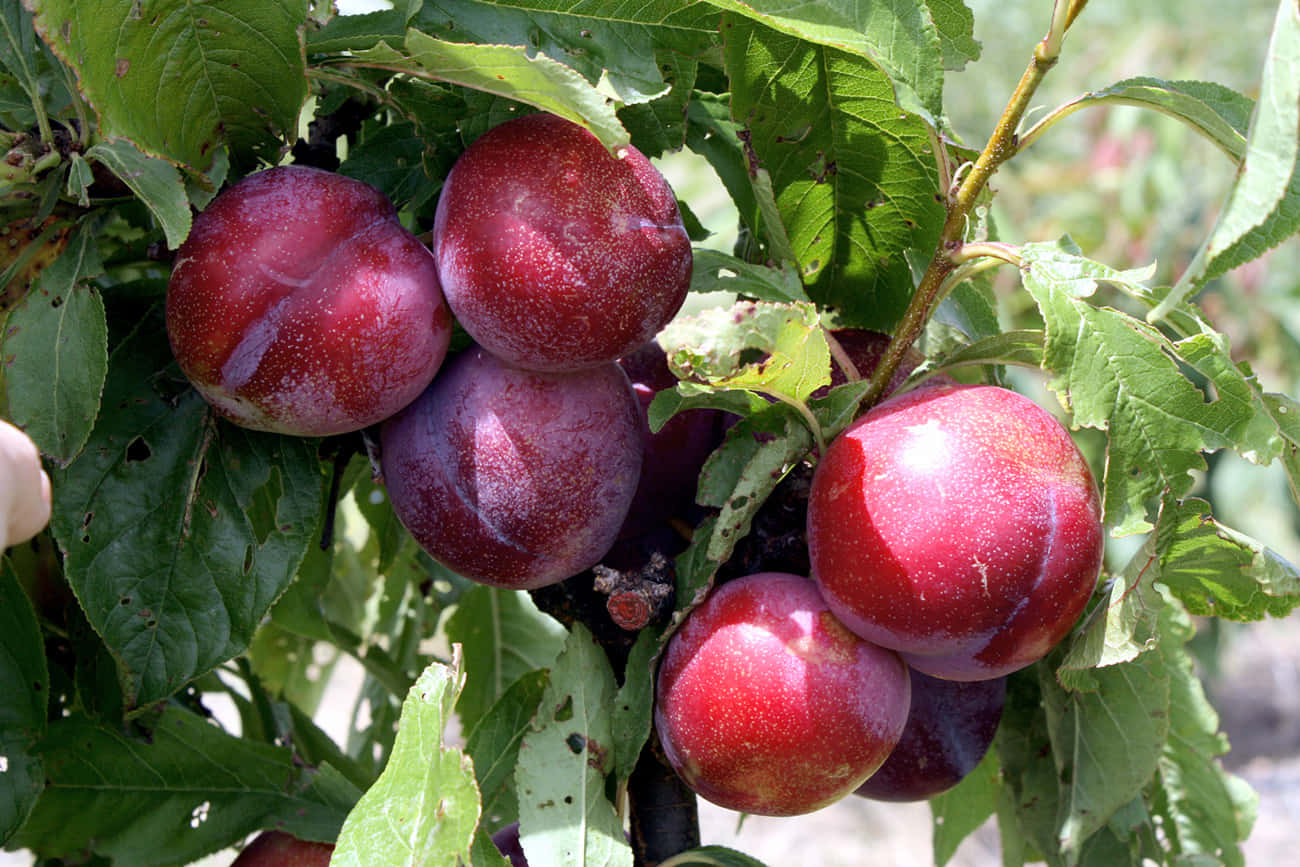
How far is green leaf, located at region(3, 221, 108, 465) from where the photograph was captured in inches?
23.6

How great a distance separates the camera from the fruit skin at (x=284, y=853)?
2.49ft

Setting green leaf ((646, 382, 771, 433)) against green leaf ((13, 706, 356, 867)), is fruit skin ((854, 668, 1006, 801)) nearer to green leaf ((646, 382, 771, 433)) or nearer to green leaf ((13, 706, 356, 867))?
green leaf ((646, 382, 771, 433))

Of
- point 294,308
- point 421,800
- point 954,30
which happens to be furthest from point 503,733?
point 954,30

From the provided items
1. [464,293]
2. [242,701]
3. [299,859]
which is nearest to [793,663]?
[464,293]

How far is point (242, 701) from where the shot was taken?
98 cm

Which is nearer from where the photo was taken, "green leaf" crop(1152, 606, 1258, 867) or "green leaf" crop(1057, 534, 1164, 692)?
"green leaf" crop(1057, 534, 1164, 692)

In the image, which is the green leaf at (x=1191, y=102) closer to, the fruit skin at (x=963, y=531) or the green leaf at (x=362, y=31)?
the fruit skin at (x=963, y=531)

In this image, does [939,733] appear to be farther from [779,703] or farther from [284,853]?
[284,853]

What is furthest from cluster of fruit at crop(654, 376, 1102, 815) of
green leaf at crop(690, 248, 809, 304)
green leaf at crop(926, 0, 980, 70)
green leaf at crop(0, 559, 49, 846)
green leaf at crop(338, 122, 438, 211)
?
green leaf at crop(0, 559, 49, 846)

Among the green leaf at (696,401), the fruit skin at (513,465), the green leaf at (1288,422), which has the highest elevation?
the green leaf at (1288,422)

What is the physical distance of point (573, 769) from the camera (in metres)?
0.68

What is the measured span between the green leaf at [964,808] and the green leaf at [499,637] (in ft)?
1.22

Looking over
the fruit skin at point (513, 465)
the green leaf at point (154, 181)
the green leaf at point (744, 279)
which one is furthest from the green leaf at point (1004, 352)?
the green leaf at point (154, 181)

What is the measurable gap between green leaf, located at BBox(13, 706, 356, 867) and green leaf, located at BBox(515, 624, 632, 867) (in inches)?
7.2
